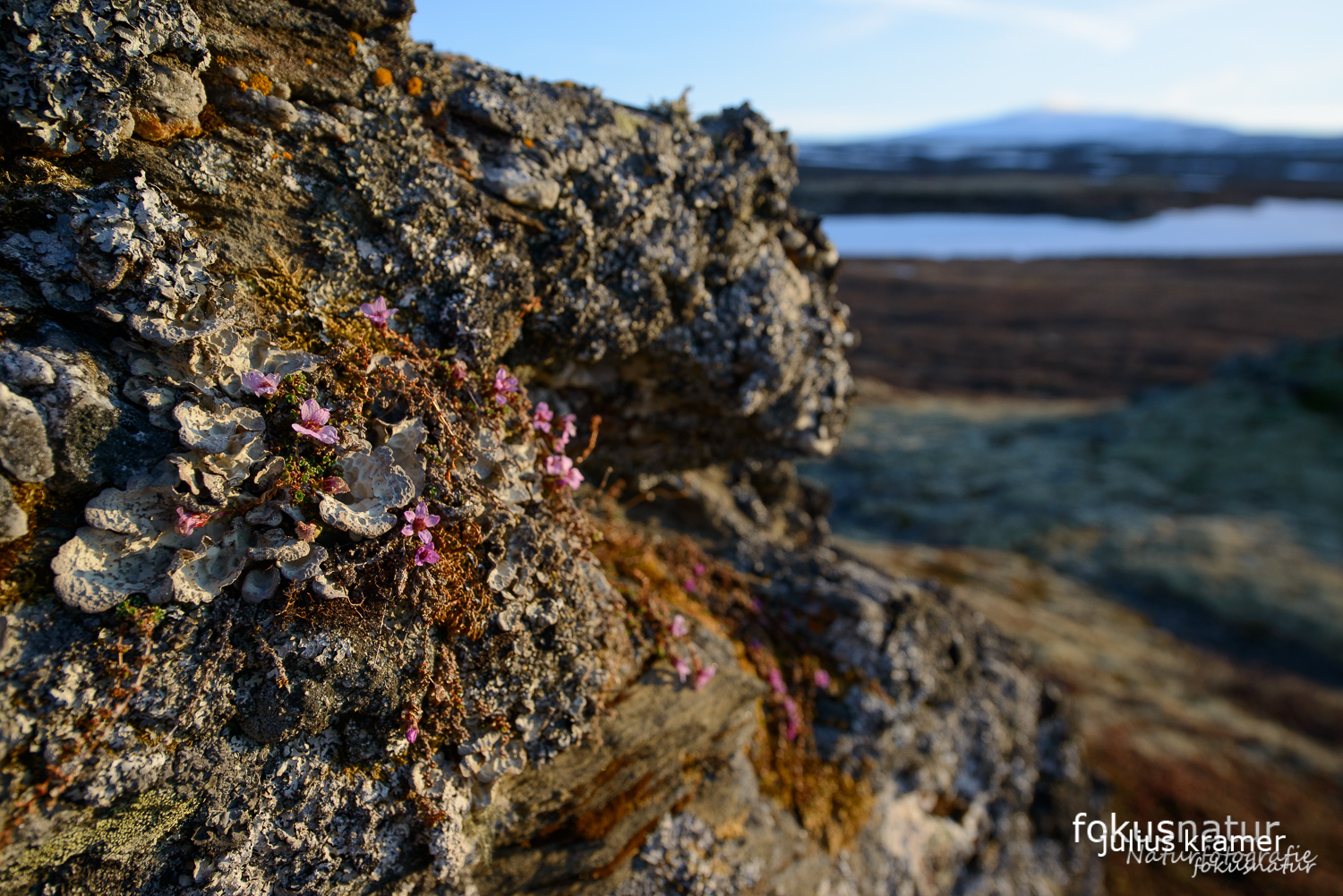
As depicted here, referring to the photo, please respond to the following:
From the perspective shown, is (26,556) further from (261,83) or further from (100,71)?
(261,83)

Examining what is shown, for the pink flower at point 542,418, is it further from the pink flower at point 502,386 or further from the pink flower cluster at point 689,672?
the pink flower cluster at point 689,672

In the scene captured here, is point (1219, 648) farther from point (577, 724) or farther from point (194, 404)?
point (194, 404)

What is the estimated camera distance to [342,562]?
8.92 ft

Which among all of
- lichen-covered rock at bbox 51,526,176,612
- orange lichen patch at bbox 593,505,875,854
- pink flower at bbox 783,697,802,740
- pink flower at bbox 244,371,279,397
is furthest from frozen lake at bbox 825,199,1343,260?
lichen-covered rock at bbox 51,526,176,612

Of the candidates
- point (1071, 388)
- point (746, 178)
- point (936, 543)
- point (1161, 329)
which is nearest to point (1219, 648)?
point (936, 543)

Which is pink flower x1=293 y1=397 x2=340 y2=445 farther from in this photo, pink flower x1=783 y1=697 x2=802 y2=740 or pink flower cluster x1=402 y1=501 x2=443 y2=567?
pink flower x1=783 y1=697 x2=802 y2=740

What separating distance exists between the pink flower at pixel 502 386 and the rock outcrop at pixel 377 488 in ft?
0.06

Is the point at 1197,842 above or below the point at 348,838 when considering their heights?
below

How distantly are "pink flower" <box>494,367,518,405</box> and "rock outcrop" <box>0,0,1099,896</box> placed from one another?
2 cm

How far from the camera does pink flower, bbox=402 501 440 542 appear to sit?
2834 mm

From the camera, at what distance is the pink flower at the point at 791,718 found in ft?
15.1

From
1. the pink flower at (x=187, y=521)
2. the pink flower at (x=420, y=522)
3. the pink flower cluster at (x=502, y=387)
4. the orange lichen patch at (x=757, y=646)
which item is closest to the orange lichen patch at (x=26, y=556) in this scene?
the pink flower at (x=187, y=521)

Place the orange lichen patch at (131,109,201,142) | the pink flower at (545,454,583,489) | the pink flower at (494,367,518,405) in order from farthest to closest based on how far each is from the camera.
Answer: the pink flower at (545,454,583,489) → the pink flower at (494,367,518,405) → the orange lichen patch at (131,109,201,142)

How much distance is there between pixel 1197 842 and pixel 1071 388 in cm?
2565
